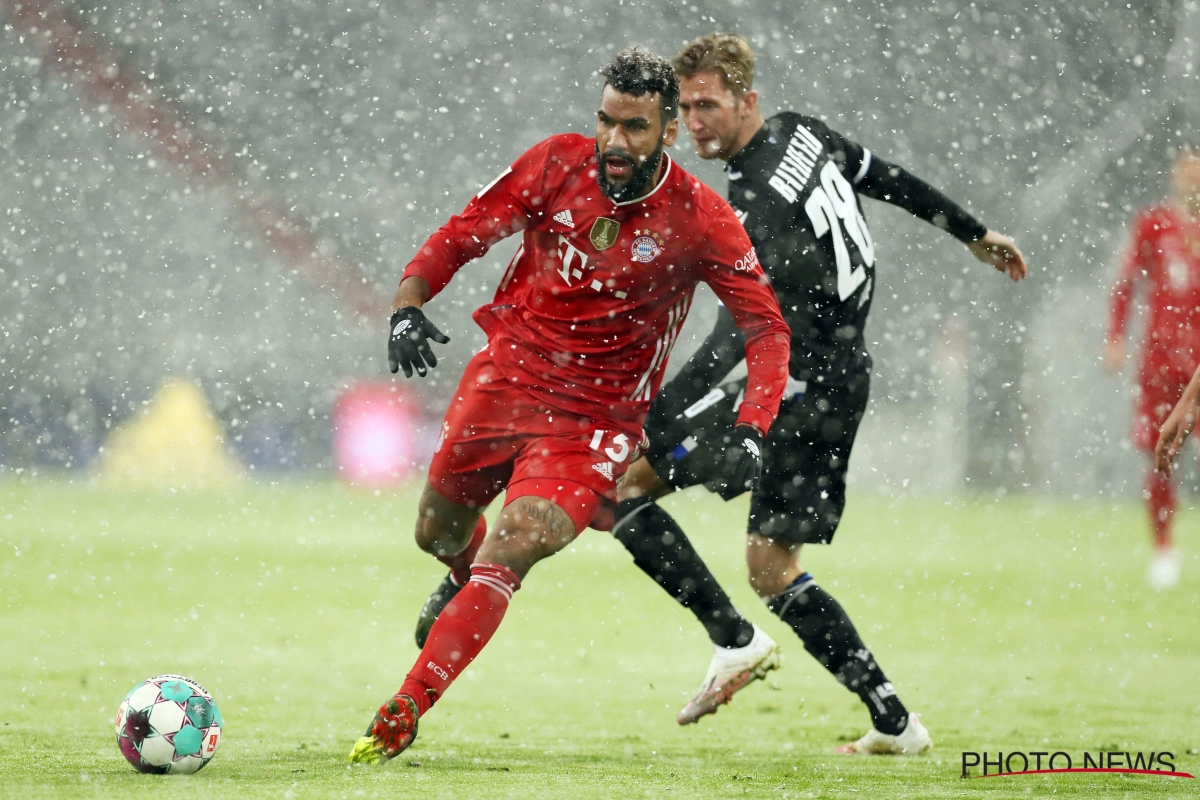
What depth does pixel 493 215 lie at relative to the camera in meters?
3.67

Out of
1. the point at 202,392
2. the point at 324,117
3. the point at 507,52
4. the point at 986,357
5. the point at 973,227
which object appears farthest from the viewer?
the point at 507,52

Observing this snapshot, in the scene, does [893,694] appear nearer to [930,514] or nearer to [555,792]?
[555,792]

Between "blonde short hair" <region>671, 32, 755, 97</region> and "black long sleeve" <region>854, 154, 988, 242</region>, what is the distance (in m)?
0.55

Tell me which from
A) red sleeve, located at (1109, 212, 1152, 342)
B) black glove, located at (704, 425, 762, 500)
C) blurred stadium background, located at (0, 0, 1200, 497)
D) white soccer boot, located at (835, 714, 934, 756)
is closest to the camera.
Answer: black glove, located at (704, 425, 762, 500)

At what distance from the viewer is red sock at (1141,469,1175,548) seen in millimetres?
8211

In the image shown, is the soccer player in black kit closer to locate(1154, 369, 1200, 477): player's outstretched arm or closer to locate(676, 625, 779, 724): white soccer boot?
locate(676, 625, 779, 724): white soccer boot

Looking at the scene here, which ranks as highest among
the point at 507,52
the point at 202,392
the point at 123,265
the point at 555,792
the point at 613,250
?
the point at 507,52

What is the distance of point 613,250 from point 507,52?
80.7 feet

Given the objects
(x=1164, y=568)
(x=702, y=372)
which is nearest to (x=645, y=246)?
(x=702, y=372)

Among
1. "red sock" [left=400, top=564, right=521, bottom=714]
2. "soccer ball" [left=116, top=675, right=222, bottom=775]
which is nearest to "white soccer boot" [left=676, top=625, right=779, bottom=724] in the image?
"red sock" [left=400, top=564, right=521, bottom=714]

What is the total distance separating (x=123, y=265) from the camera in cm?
2330

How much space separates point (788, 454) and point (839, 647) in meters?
0.61

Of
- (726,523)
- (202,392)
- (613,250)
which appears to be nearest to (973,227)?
(613,250)

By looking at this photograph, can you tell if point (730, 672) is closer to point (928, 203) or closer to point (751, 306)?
point (751, 306)
